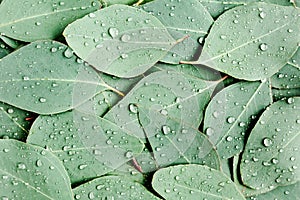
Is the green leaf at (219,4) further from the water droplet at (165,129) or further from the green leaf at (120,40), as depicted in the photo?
the water droplet at (165,129)

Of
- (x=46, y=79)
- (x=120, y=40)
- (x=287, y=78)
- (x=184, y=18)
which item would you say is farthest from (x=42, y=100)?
(x=287, y=78)

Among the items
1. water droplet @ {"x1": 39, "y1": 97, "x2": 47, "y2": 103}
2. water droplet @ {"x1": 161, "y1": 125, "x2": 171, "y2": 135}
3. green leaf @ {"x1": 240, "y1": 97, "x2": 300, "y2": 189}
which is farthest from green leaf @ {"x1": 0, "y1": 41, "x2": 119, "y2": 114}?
green leaf @ {"x1": 240, "y1": 97, "x2": 300, "y2": 189}

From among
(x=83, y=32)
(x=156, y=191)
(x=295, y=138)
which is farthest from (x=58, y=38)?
(x=295, y=138)

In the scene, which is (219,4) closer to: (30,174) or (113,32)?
(113,32)

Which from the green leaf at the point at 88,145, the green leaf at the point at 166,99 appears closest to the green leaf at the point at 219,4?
the green leaf at the point at 166,99

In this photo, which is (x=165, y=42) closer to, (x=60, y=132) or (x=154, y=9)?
(x=154, y=9)

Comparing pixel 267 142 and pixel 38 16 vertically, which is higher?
pixel 38 16

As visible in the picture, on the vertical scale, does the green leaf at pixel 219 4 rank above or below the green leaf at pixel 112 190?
above
